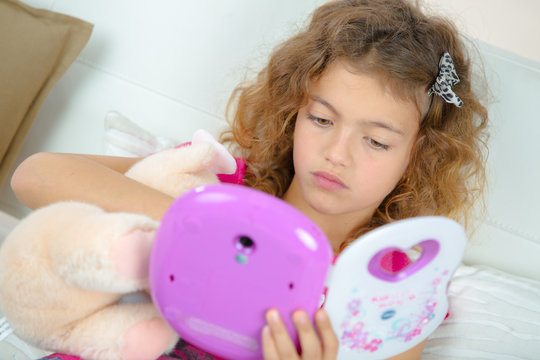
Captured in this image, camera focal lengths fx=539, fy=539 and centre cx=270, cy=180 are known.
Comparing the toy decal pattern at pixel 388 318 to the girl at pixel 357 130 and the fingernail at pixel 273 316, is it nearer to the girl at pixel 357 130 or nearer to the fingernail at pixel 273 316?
the fingernail at pixel 273 316

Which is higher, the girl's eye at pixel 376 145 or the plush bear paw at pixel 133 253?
the plush bear paw at pixel 133 253

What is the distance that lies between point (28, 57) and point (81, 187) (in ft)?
1.96

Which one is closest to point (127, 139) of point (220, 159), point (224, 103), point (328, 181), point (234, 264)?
point (224, 103)

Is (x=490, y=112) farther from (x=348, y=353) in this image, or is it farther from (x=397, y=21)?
(x=348, y=353)

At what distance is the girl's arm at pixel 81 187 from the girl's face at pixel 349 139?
11.5 inches

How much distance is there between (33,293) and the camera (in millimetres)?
621

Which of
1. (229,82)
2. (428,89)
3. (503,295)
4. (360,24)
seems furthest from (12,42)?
(503,295)

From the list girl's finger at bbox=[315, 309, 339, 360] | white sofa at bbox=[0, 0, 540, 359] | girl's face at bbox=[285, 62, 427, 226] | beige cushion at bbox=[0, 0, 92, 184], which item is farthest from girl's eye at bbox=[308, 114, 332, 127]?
beige cushion at bbox=[0, 0, 92, 184]

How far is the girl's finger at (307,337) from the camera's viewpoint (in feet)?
1.90

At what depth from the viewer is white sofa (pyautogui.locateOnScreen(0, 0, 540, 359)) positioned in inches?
40.6

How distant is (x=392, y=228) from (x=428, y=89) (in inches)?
18.5

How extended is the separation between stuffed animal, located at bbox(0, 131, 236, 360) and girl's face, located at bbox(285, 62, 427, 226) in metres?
0.38

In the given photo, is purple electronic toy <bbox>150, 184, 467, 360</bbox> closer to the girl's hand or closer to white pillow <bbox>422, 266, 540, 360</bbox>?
the girl's hand

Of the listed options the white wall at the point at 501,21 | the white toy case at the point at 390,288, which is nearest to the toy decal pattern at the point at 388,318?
the white toy case at the point at 390,288
